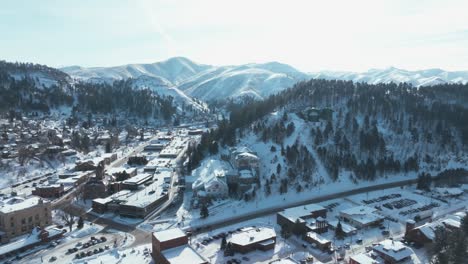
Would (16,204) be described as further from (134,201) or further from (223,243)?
(223,243)

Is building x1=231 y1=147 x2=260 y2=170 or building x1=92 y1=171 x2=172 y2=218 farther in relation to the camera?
building x1=231 y1=147 x2=260 y2=170

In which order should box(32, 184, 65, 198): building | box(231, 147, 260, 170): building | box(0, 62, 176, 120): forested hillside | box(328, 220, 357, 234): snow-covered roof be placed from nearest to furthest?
box(328, 220, 357, 234): snow-covered roof, box(32, 184, 65, 198): building, box(231, 147, 260, 170): building, box(0, 62, 176, 120): forested hillside

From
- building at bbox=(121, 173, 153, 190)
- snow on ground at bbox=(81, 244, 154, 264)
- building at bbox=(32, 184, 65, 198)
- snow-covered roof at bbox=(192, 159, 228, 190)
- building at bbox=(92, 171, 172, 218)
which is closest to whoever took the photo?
snow on ground at bbox=(81, 244, 154, 264)

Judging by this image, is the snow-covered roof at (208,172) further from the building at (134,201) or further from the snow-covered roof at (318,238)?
the snow-covered roof at (318,238)

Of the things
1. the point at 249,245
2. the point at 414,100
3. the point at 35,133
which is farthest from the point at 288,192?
the point at 35,133

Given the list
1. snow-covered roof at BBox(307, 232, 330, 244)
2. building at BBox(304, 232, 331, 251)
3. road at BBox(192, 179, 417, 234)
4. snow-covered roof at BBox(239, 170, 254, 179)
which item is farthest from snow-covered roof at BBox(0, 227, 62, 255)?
snow-covered roof at BBox(307, 232, 330, 244)

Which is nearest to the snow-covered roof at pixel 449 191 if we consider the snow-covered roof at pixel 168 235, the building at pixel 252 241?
the building at pixel 252 241

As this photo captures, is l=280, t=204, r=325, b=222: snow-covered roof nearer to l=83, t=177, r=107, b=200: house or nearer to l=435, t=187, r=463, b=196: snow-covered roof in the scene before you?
l=435, t=187, r=463, b=196: snow-covered roof
